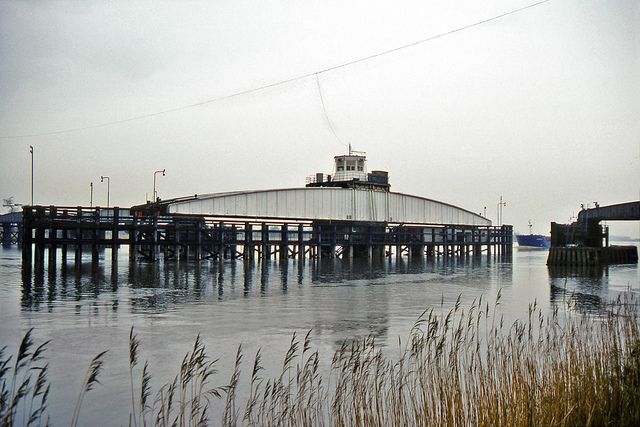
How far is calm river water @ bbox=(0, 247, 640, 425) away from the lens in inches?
444

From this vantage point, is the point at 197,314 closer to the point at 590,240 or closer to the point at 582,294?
the point at 582,294

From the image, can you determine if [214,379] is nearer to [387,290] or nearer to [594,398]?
[594,398]

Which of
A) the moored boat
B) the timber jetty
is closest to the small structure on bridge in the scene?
the timber jetty

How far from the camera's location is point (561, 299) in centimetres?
2525

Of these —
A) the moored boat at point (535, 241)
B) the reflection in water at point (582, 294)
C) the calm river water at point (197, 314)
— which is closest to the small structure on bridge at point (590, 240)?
the reflection in water at point (582, 294)

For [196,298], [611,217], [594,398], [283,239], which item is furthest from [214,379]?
[611,217]

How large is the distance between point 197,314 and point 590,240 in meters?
62.6

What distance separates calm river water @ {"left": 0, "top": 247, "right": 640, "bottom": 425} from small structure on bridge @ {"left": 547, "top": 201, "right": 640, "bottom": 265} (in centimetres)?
2341

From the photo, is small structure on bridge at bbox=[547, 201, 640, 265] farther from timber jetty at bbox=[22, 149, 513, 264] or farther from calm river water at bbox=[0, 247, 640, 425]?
calm river water at bbox=[0, 247, 640, 425]

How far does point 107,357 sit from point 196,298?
11.6 meters

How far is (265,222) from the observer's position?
Result: 186 ft

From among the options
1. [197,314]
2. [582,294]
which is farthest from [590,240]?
[197,314]

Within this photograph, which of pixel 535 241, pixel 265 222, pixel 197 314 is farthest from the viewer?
pixel 535 241

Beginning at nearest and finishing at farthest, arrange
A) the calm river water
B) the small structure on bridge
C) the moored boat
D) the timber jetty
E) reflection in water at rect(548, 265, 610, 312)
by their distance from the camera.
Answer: the calm river water, reflection in water at rect(548, 265, 610, 312), the timber jetty, the small structure on bridge, the moored boat
